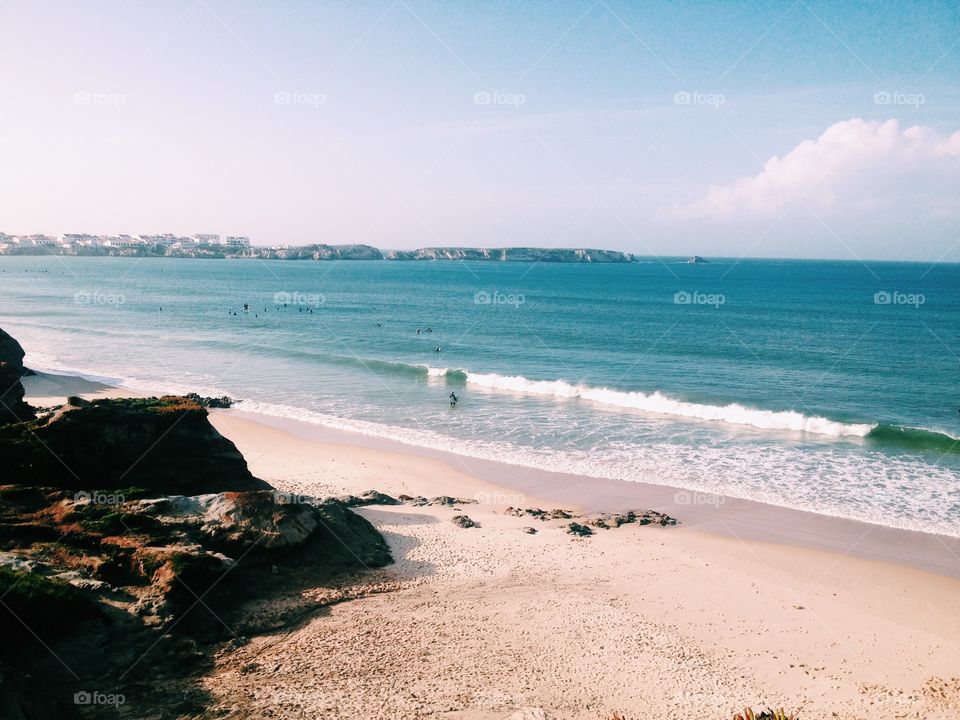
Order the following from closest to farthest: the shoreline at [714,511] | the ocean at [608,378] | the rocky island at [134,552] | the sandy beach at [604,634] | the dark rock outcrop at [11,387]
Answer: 1. the rocky island at [134,552]
2. the sandy beach at [604,634]
3. the shoreline at [714,511]
4. the dark rock outcrop at [11,387]
5. the ocean at [608,378]

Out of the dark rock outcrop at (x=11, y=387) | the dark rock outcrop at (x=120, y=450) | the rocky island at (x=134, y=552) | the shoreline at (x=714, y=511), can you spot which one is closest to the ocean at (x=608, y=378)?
the shoreline at (x=714, y=511)

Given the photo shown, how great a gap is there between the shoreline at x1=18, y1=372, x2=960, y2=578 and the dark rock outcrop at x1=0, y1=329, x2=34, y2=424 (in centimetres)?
803

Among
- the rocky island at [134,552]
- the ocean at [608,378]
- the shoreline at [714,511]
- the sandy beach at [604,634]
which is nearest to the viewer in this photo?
the rocky island at [134,552]

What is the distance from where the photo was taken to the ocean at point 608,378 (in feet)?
82.5

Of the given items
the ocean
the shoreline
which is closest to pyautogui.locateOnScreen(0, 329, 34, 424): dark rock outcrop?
the ocean

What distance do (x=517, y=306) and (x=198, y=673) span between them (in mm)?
79538

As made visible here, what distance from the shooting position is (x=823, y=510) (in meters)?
20.8

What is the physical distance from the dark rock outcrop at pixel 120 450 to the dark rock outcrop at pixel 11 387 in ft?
10.7

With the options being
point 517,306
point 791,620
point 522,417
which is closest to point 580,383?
point 522,417

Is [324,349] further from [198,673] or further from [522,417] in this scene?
[198,673]

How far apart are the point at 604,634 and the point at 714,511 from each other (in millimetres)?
9603

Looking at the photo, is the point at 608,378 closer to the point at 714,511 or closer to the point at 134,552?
the point at 714,511

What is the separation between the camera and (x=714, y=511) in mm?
20641

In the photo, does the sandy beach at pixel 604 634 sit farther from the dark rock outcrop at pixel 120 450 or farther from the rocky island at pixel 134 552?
the dark rock outcrop at pixel 120 450
